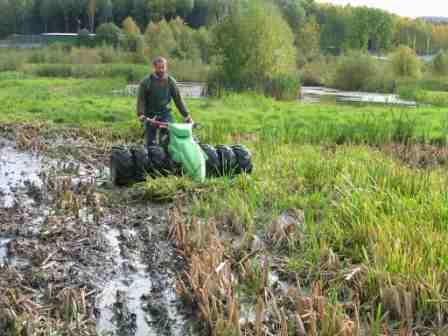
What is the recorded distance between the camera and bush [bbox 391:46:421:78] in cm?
4081

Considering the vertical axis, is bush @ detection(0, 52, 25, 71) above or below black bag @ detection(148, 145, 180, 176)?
above

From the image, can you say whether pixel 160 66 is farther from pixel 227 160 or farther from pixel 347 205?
pixel 347 205

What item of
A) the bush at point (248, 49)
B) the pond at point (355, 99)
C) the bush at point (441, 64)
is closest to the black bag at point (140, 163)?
the pond at point (355, 99)

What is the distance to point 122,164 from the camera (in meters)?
7.95

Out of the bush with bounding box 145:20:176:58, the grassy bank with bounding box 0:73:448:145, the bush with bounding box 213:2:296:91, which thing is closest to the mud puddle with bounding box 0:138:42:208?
the grassy bank with bounding box 0:73:448:145

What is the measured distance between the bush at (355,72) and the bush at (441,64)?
6.22 meters

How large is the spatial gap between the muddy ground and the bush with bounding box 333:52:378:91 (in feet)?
107

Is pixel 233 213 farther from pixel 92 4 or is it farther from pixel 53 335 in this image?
pixel 92 4

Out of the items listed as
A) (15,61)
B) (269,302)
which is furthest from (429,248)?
(15,61)

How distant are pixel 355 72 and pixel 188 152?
33.6 metres

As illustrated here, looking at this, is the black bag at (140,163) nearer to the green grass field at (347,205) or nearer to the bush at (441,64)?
the green grass field at (347,205)

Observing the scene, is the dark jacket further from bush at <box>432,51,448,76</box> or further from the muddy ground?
bush at <box>432,51,448,76</box>

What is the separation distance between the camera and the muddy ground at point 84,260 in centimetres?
399

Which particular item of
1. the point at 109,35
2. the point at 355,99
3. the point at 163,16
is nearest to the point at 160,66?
the point at 355,99
